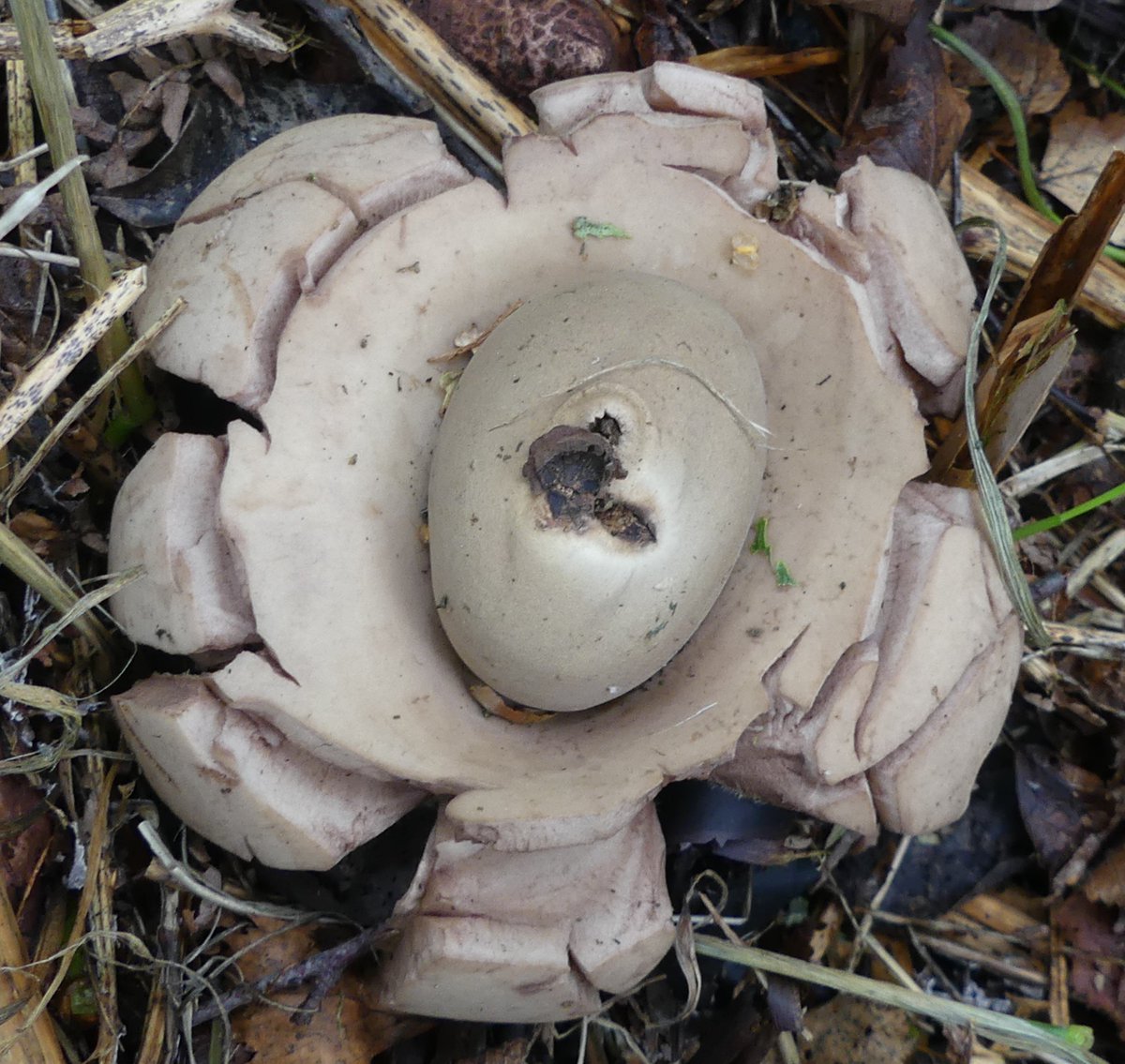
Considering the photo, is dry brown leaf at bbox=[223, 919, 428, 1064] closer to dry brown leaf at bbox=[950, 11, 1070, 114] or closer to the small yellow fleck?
the small yellow fleck

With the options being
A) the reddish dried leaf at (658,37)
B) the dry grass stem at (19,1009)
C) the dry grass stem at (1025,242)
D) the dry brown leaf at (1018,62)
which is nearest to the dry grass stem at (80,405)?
the dry grass stem at (19,1009)

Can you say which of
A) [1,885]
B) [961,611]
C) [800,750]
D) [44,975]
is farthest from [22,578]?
[961,611]

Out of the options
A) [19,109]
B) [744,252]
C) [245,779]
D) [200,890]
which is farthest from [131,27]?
[200,890]

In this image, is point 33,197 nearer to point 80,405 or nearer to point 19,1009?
point 80,405

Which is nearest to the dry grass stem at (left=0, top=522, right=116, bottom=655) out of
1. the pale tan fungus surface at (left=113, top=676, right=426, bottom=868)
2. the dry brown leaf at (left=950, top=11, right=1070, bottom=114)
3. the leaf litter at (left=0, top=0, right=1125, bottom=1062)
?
the leaf litter at (left=0, top=0, right=1125, bottom=1062)

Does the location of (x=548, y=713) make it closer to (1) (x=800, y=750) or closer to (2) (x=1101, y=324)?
(1) (x=800, y=750)

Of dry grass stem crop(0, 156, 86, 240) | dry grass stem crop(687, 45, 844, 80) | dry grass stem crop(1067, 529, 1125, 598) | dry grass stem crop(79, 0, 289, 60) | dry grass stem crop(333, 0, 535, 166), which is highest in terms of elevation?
dry grass stem crop(79, 0, 289, 60)
